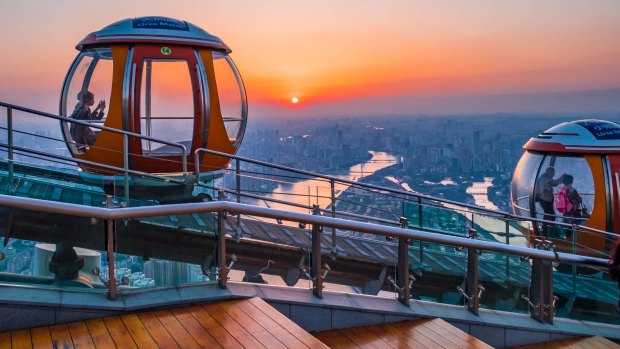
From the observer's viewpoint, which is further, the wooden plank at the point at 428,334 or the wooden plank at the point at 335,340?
the wooden plank at the point at 428,334

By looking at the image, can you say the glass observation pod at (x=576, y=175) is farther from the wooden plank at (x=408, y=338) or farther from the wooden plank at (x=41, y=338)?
the wooden plank at (x=41, y=338)

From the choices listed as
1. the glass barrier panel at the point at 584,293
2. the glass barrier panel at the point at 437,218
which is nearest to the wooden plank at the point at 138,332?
the glass barrier panel at the point at 437,218

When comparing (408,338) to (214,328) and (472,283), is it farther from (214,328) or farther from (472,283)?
(214,328)

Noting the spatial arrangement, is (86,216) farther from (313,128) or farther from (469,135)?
(469,135)

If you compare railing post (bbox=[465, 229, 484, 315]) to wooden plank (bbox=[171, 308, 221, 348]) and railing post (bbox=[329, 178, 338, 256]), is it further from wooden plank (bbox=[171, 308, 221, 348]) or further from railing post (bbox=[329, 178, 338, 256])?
wooden plank (bbox=[171, 308, 221, 348])

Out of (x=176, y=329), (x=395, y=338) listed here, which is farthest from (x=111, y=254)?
(x=395, y=338)

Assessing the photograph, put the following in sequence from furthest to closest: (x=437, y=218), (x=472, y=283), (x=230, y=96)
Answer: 1. (x=230, y=96)
2. (x=437, y=218)
3. (x=472, y=283)

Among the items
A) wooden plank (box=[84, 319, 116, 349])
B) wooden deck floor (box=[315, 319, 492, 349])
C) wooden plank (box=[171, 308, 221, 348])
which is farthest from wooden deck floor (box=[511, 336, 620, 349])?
wooden plank (box=[84, 319, 116, 349])
